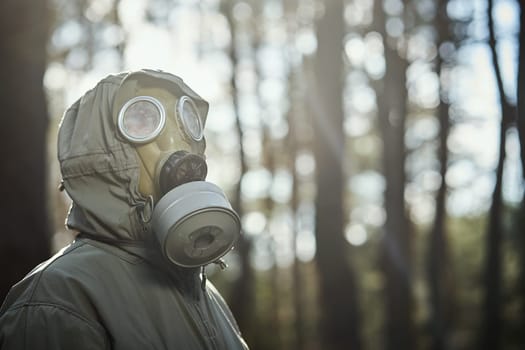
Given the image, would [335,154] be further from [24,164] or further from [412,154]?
[412,154]

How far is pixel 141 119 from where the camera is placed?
2.90 metres

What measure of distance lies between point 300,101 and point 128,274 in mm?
20247

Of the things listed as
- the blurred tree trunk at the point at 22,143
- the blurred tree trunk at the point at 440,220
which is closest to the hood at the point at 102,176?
the blurred tree trunk at the point at 22,143

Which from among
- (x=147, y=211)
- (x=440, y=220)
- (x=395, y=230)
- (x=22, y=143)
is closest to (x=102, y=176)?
(x=147, y=211)

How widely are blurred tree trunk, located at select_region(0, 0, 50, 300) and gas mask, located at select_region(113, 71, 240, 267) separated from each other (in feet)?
12.1

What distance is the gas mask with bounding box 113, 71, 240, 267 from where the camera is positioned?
8.76 feet

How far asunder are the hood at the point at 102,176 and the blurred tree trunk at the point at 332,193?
8337 mm

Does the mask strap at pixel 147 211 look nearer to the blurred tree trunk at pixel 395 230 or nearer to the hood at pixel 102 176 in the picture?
the hood at pixel 102 176

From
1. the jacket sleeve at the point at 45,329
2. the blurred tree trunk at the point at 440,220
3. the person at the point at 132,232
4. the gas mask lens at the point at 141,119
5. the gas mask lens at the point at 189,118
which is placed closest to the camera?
the jacket sleeve at the point at 45,329

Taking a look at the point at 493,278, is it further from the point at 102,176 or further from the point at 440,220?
the point at 102,176

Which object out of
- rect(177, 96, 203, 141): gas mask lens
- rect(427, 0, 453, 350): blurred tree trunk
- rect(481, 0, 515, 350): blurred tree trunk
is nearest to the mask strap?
rect(177, 96, 203, 141): gas mask lens

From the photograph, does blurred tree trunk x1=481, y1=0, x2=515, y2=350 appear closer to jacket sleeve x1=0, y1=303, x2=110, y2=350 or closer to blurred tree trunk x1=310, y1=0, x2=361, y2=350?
blurred tree trunk x1=310, y1=0, x2=361, y2=350

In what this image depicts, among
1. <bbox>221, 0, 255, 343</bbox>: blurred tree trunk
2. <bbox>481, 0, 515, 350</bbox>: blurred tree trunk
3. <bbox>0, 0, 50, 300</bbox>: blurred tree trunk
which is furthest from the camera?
<bbox>221, 0, 255, 343</bbox>: blurred tree trunk

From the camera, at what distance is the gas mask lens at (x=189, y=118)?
3.03 metres
